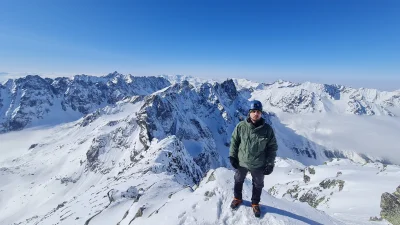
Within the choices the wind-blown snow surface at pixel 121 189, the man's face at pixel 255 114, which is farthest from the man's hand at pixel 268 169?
the wind-blown snow surface at pixel 121 189

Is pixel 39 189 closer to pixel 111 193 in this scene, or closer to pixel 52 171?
pixel 52 171

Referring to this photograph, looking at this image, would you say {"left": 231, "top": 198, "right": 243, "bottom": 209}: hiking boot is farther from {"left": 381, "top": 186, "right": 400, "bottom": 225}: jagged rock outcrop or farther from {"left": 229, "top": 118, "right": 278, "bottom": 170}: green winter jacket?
{"left": 381, "top": 186, "right": 400, "bottom": 225}: jagged rock outcrop

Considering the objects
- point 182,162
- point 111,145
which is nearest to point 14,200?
point 111,145

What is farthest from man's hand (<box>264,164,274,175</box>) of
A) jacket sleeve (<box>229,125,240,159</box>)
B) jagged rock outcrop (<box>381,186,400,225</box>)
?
jagged rock outcrop (<box>381,186,400,225</box>)

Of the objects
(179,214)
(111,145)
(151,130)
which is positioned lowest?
(111,145)

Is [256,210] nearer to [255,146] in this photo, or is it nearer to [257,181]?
[257,181]

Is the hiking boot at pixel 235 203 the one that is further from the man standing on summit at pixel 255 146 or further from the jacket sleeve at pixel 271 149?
the jacket sleeve at pixel 271 149

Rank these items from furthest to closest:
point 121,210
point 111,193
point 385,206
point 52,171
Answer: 1. point 52,171
2. point 111,193
3. point 121,210
4. point 385,206

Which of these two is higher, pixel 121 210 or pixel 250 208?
pixel 250 208
